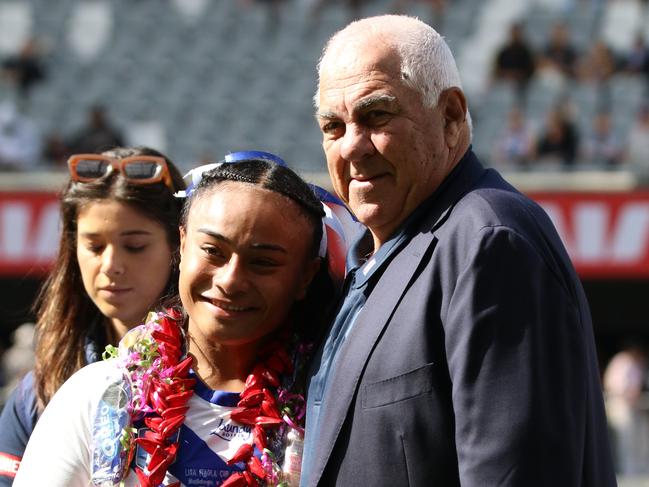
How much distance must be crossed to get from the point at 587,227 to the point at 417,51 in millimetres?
8017

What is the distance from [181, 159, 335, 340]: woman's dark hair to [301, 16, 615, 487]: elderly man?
0.11 meters

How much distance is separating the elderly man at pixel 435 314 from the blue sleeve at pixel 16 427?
1004 mm

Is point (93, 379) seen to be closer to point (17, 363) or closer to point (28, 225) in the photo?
point (17, 363)

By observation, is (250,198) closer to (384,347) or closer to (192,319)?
(192,319)

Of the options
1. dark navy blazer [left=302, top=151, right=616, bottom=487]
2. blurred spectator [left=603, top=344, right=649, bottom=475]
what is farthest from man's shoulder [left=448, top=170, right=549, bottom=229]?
blurred spectator [left=603, top=344, right=649, bottom=475]

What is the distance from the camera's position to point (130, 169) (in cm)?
352

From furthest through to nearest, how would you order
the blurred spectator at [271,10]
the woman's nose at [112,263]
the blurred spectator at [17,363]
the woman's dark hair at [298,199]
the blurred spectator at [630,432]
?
the blurred spectator at [271,10] < the blurred spectator at [630,432] < the blurred spectator at [17,363] < the woman's nose at [112,263] < the woman's dark hair at [298,199]

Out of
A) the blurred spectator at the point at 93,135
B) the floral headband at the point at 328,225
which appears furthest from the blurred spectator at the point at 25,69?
the floral headband at the point at 328,225

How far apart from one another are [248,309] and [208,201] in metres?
0.25

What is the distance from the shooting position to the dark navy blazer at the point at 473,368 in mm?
2193

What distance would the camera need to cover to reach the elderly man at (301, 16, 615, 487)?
220cm

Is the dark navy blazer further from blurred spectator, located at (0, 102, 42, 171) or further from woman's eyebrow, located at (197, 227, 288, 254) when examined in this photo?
blurred spectator, located at (0, 102, 42, 171)

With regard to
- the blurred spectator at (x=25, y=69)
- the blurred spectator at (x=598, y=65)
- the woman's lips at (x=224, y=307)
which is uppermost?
the blurred spectator at (x=25, y=69)

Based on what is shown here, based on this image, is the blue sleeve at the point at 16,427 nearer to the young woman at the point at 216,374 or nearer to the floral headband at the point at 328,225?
the young woman at the point at 216,374
